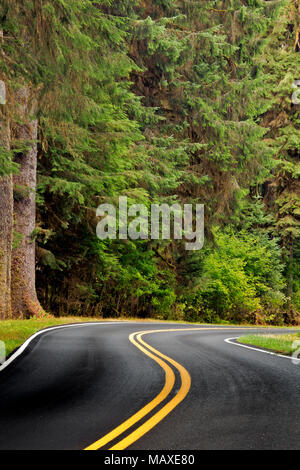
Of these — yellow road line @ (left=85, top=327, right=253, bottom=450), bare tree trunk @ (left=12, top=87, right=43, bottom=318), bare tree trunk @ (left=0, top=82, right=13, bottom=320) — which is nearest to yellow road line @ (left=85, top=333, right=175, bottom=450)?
yellow road line @ (left=85, top=327, right=253, bottom=450)

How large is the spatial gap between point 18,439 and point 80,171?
58.1 feet

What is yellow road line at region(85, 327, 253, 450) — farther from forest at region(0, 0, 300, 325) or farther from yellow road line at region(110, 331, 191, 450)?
forest at region(0, 0, 300, 325)

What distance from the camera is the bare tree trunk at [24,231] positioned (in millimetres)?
20328

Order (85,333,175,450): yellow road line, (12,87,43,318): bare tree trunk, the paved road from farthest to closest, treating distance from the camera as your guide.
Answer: (12,87,43,318): bare tree trunk < the paved road < (85,333,175,450): yellow road line

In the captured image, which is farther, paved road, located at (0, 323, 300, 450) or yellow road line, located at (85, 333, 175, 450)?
paved road, located at (0, 323, 300, 450)

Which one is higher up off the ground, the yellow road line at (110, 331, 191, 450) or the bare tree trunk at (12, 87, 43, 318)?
the bare tree trunk at (12, 87, 43, 318)

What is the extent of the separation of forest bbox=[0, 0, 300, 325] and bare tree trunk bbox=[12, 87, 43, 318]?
0.18 feet

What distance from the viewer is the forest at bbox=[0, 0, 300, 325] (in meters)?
13.0

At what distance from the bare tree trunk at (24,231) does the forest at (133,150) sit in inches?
2.2

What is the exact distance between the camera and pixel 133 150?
25.4 metres

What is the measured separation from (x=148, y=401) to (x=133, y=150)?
1968cm

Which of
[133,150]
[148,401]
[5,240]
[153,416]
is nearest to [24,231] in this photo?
[5,240]

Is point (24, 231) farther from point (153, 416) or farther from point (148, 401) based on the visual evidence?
point (153, 416)

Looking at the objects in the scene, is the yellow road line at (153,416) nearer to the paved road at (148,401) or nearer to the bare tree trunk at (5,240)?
the paved road at (148,401)
